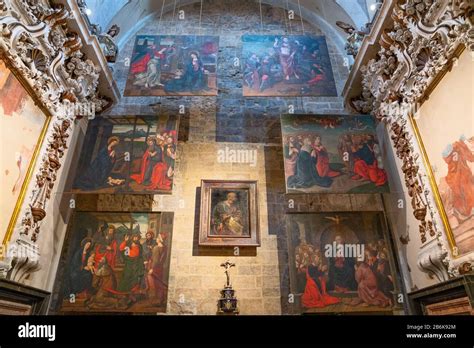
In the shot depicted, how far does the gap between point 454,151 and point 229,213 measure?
11.8 feet

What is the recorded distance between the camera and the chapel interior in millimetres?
4543

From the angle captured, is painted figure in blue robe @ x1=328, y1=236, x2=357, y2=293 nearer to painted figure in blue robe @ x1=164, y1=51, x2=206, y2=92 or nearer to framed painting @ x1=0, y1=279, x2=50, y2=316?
painted figure in blue robe @ x1=164, y1=51, x2=206, y2=92

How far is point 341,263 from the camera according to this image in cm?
562

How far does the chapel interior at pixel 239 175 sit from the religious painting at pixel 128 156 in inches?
1.1

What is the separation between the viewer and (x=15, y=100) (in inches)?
183

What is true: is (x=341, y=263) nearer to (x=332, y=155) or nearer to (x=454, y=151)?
(x=332, y=155)

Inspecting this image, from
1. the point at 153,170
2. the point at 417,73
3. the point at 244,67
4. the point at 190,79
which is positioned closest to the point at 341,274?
the point at 417,73

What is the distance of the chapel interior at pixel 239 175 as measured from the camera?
14.9ft

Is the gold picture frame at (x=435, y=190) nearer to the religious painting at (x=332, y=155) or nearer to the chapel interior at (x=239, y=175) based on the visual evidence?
the chapel interior at (x=239, y=175)

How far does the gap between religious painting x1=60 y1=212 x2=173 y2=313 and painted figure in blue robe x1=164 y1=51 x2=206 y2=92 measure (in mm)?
2340

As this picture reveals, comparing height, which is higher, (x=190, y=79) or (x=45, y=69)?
(x=190, y=79)

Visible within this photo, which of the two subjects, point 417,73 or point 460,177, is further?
point 417,73

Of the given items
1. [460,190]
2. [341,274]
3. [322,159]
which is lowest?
[341,274]
